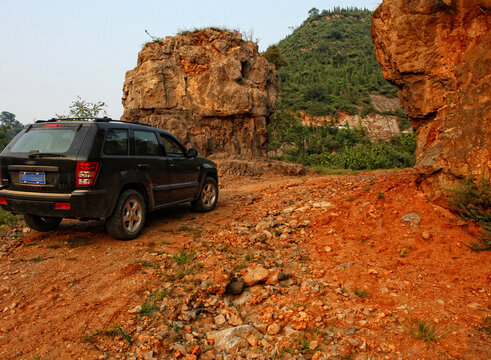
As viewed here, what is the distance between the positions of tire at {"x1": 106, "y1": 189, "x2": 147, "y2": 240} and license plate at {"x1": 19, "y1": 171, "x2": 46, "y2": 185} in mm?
1036

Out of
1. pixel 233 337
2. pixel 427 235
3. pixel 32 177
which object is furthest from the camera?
pixel 32 177

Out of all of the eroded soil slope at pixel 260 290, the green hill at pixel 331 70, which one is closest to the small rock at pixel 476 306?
the eroded soil slope at pixel 260 290

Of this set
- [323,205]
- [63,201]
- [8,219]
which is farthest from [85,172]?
[323,205]

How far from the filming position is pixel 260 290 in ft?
11.7

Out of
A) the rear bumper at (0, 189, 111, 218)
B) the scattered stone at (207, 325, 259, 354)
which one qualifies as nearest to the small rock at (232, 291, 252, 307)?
the scattered stone at (207, 325, 259, 354)

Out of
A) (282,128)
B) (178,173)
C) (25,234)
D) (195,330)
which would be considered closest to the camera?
(195,330)

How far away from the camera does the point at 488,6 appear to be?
4160 mm

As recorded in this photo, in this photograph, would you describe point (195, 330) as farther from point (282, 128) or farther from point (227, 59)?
point (282, 128)

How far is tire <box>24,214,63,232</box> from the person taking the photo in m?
5.08

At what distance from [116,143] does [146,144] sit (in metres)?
0.72

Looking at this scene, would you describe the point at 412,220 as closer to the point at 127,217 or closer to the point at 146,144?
the point at 127,217

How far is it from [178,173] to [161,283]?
2782 mm

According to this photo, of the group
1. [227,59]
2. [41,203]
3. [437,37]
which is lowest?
[41,203]

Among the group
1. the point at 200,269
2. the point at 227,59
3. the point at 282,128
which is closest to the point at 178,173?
the point at 200,269
